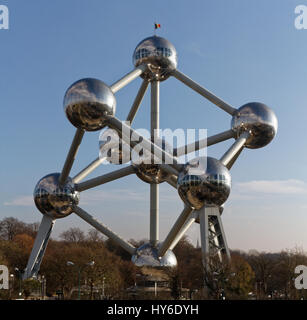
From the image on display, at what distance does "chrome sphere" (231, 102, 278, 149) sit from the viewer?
17.7m

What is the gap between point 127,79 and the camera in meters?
17.1

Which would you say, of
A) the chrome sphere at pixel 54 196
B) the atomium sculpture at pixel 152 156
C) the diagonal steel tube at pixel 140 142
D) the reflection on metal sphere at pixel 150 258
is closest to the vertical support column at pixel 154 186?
the atomium sculpture at pixel 152 156

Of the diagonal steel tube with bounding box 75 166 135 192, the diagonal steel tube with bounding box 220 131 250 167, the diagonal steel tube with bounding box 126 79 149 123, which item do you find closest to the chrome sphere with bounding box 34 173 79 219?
the diagonal steel tube with bounding box 75 166 135 192

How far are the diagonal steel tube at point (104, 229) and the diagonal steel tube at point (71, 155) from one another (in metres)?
1.28

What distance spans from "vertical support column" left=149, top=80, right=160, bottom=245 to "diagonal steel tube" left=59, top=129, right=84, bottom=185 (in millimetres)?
2768

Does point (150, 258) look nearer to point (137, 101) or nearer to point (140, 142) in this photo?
point (140, 142)

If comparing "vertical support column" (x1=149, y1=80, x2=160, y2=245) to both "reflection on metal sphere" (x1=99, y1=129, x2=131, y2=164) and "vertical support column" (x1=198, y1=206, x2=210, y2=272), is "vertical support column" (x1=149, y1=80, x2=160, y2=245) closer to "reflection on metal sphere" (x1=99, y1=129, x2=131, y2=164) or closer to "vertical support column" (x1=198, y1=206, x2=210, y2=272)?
"reflection on metal sphere" (x1=99, y1=129, x2=131, y2=164)

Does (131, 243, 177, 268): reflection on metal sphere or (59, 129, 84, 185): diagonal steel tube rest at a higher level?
(59, 129, 84, 185): diagonal steel tube

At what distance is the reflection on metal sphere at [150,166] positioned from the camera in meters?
17.2

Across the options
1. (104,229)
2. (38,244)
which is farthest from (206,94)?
(38,244)

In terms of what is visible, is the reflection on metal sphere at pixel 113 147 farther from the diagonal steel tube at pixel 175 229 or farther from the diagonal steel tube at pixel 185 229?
the diagonal steel tube at pixel 175 229
